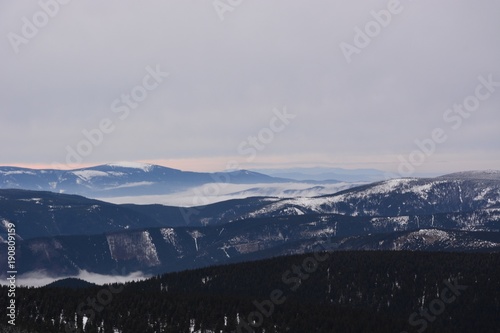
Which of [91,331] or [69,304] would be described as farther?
[69,304]

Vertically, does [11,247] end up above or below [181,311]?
above

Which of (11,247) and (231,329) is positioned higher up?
(11,247)

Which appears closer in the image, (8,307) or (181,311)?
(8,307)

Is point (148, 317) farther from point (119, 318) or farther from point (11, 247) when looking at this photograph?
point (11, 247)

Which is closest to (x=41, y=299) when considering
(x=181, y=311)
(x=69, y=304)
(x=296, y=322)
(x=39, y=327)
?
(x=69, y=304)

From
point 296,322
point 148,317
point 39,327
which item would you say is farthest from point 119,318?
point 296,322

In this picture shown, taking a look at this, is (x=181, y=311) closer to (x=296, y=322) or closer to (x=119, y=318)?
(x=119, y=318)

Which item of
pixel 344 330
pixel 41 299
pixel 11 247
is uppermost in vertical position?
pixel 11 247

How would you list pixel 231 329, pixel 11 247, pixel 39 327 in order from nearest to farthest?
1. pixel 11 247
2. pixel 39 327
3. pixel 231 329

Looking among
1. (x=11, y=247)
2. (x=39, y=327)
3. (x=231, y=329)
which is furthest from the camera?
(x=231, y=329)
